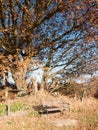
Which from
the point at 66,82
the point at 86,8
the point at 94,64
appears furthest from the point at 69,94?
the point at 86,8

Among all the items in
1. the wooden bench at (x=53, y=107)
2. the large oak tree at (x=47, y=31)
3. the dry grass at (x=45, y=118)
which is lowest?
the dry grass at (x=45, y=118)

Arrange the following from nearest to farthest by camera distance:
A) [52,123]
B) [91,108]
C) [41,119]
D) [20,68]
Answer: [52,123]
[41,119]
[91,108]
[20,68]

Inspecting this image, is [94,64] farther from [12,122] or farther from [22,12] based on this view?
[12,122]

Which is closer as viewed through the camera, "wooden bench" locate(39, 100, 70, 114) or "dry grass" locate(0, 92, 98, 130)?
"dry grass" locate(0, 92, 98, 130)

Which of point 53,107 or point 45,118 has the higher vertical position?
point 53,107

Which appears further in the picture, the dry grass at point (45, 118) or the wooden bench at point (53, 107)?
the wooden bench at point (53, 107)

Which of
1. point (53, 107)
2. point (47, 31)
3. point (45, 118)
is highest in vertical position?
point (47, 31)

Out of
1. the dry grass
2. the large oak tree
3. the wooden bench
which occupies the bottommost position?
the dry grass

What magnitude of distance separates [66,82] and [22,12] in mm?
6789

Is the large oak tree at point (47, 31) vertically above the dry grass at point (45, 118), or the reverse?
the large oak tree at point (47, 31)

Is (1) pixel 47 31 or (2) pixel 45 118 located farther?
(1) pixel 47 31

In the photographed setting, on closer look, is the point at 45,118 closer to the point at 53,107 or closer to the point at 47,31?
the point at 53,107

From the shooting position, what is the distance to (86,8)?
56.2 feet

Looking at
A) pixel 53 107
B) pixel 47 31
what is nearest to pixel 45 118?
pixel 53 107
